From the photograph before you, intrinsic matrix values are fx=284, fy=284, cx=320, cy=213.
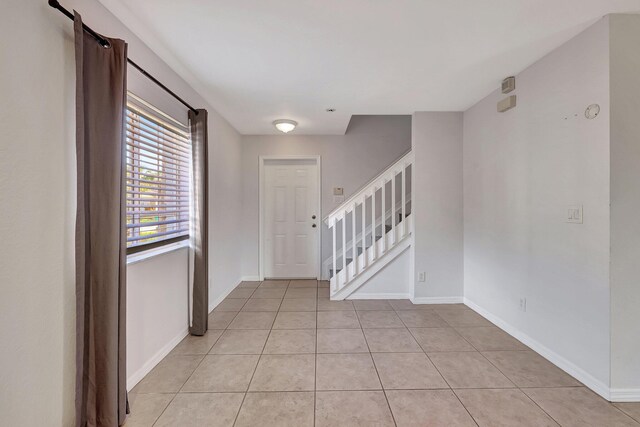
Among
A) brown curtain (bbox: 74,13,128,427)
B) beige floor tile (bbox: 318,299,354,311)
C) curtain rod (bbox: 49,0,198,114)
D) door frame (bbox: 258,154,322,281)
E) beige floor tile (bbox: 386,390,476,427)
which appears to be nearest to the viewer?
curtain rod (bbox: 49,0,198,114)

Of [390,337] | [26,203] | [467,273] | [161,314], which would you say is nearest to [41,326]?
[26,203]

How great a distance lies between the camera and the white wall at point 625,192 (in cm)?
178

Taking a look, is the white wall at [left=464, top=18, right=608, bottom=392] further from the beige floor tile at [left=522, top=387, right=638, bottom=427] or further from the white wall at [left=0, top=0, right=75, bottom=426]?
the white wall at [left=0, top=0, right=75, bottom=426]

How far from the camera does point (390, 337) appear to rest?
267cm

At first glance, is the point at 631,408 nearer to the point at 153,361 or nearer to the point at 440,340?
the point at 440,340

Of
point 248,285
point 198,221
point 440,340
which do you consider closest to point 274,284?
point 248,285

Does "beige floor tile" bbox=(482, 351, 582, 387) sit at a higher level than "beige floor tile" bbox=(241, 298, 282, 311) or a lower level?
lower

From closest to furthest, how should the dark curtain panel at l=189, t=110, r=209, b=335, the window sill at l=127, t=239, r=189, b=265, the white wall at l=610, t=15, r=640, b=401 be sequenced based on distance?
the white wall at l=610, t=15, r=640, b=401 → the window sill at l=127, t=239, r=189, b=265 → the dark curtain panel at l=189, t=110, r=209, b=335

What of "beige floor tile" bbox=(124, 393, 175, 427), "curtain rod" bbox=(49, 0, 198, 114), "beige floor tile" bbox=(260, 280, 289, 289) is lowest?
"beige floor tile" bbox=(124, 393, 175, 427)

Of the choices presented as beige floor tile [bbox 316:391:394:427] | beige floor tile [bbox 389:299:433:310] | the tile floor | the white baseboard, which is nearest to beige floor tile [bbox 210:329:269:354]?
the tile floor

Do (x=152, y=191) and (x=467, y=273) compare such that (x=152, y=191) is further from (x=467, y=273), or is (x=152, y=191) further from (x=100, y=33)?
(x=467, y=273)

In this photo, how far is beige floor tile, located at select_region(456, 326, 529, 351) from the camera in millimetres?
2479

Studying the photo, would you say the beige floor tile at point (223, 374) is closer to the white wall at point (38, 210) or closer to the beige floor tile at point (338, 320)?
the white wall at point (38, 210)

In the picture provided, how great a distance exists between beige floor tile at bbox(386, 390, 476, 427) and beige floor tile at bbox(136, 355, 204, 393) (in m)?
1.44
